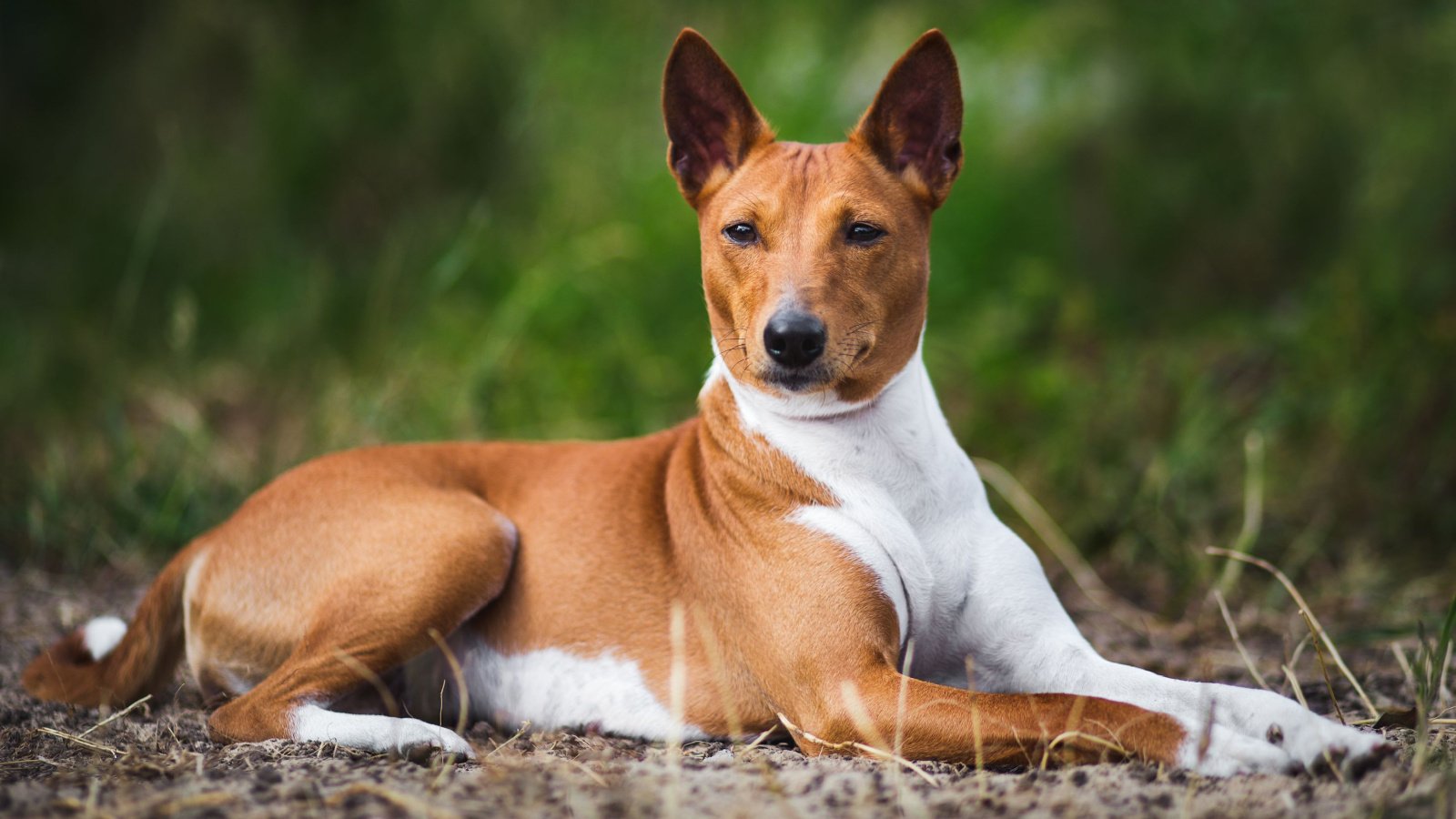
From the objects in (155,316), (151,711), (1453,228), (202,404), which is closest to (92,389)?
(202,404)

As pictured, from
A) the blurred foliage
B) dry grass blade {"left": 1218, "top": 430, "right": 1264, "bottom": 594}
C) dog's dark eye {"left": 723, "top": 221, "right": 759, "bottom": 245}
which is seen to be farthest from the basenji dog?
the blurred foliage

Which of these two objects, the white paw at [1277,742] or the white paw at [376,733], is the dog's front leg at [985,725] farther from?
the white paw at [376,733]

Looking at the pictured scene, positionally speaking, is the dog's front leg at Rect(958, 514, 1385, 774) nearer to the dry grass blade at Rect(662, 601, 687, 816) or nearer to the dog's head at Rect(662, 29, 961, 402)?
the dog's head at Rect(662, 29, 961, 402)

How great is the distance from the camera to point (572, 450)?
4195mm

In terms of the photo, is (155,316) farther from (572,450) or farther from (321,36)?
(572,450)

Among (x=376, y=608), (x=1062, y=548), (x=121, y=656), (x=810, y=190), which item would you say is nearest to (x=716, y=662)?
(x=376, y=608)

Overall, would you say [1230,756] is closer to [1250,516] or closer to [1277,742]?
[1277,742]

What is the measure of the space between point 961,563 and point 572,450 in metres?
1.42

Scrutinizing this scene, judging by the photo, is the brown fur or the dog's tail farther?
the dog's tail

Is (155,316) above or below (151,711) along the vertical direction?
above

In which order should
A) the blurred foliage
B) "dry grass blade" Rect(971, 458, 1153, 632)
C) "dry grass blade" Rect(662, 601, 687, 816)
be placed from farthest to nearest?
the blurred foliage < "dry grass blade" Rect(971, 458, 1153, 632) < "dry grass blade" Rect(662, 601, 687, 816)

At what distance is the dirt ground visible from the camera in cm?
263

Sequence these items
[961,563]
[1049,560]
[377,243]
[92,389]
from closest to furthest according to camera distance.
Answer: [961,563]
[1049,560]
[92,389]
[377,243]

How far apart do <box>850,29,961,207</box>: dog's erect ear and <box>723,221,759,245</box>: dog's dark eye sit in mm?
470
